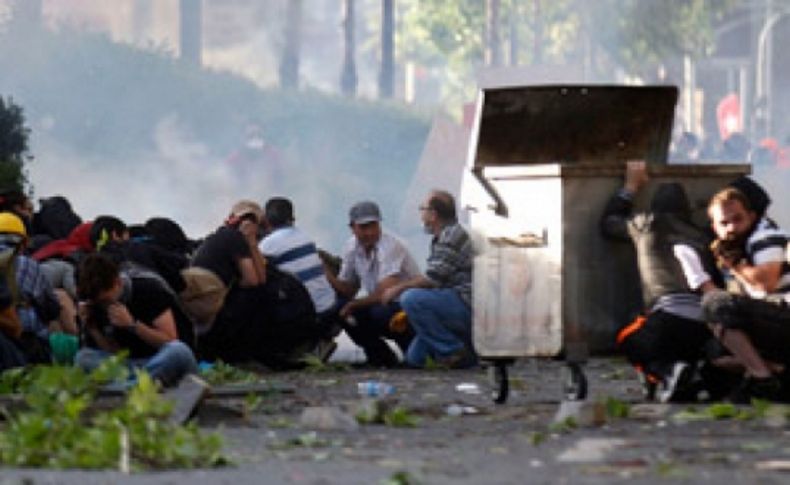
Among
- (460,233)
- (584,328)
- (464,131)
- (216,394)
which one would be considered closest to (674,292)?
(584,328)

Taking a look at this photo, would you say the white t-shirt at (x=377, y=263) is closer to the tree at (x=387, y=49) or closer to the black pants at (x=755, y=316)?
the black pants at (x=755, y=316)

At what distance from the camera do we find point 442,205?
20797 millimetres

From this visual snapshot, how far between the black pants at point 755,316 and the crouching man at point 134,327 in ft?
9.37

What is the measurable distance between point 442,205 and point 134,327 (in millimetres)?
5092

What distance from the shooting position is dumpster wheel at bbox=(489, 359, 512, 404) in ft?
53.2

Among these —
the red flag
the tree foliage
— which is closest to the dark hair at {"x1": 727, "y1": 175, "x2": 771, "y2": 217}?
the red flag

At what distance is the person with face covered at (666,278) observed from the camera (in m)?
15.3

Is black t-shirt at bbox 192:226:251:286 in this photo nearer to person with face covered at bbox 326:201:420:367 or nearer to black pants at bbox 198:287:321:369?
black pants at bbox 198:287:321:369

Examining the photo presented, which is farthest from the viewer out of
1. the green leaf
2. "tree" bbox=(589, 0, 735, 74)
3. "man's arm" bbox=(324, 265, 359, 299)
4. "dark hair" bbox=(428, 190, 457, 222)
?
"tree" bbox=(589, 0, 735, 74)

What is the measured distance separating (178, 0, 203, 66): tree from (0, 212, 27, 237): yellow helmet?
4247 cm

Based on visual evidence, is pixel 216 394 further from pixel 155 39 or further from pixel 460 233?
pixel 155 39

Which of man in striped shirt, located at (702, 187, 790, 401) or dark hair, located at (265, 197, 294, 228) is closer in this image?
man in striped shirt, located at (702, 187, 790, 401)

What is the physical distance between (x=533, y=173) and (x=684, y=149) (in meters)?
51.5

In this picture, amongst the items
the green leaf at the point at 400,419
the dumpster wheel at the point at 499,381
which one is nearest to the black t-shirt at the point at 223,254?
the dumpster wheel at the point at 499,381
